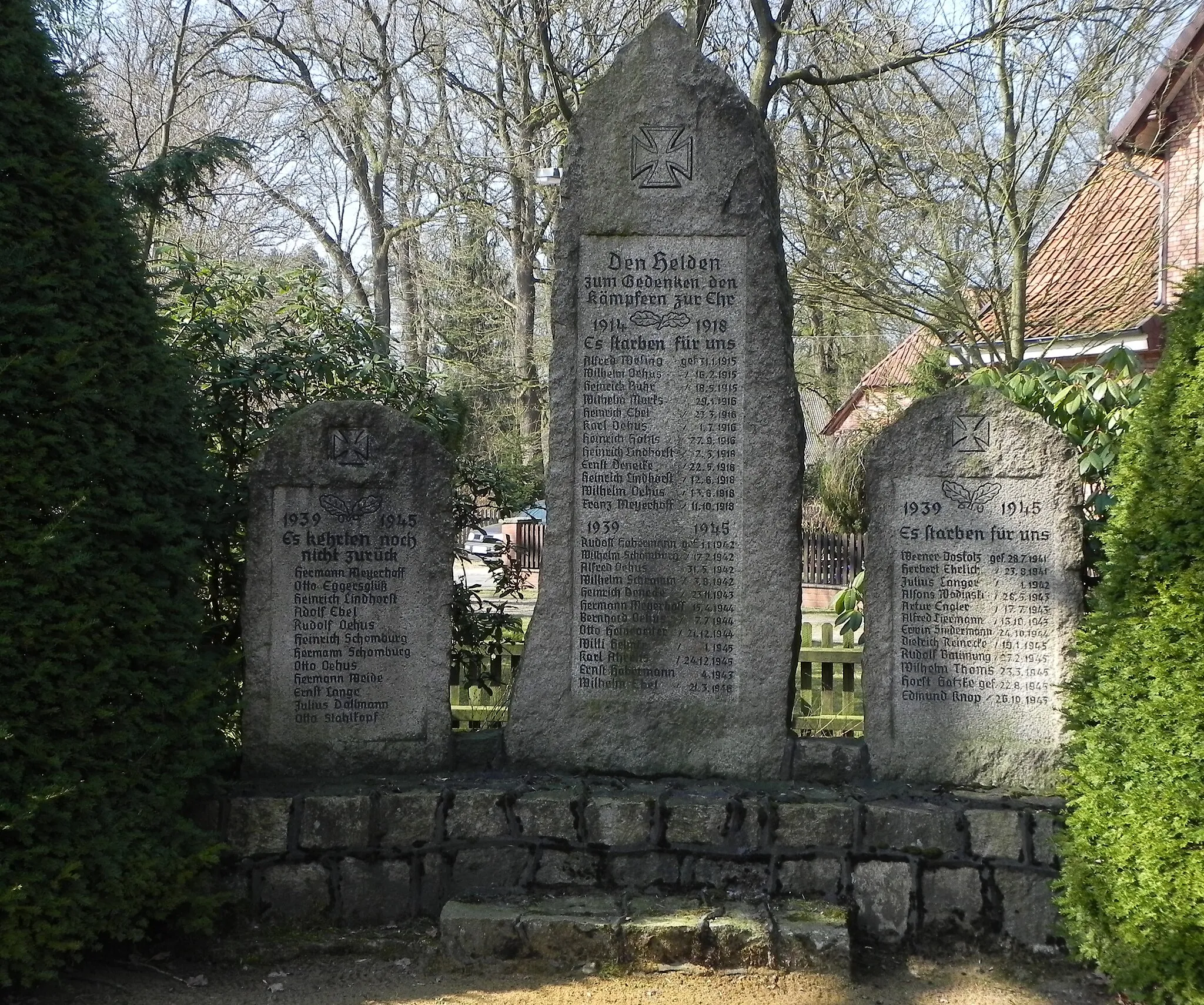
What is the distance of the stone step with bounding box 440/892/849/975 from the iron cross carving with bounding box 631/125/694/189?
3247mm

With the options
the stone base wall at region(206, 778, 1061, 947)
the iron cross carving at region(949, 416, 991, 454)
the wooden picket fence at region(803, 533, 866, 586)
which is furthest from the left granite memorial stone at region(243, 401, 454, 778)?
the wooden picket fence at region(803, 533, 866, 586)

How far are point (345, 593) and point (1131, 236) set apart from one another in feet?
47.6

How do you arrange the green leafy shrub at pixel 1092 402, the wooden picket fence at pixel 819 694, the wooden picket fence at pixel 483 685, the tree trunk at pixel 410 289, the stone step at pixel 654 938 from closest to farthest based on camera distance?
the stone step at pixel 654 938
the green leafy shrub at pixel 1092 402
the wooden picket fence at pixel 483 685
the wooden picket fence at pixel 819 694
the tree trunk at pixel 410 289

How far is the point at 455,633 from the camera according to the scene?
7.10m

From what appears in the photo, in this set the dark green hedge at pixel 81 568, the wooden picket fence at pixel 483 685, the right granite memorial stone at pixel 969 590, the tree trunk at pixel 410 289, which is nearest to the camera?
the dark green hedge at pixel 81 568

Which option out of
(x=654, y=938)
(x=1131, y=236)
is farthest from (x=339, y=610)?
(x=1131, y=236)

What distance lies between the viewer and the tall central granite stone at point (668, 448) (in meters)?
5.20

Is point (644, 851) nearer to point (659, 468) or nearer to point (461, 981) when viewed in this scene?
point (461, 981)

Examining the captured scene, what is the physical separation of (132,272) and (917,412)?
11.4ft

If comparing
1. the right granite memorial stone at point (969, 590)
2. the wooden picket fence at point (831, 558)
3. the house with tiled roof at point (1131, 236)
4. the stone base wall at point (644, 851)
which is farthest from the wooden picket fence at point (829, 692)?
the wooden picket fence at point (831, 558)

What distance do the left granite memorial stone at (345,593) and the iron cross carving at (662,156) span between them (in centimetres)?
160

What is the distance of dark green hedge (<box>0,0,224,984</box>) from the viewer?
3830 millimetres

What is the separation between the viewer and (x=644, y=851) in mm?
4793

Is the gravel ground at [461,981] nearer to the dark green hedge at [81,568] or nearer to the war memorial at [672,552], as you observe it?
the dark green hedge at [81,568]
